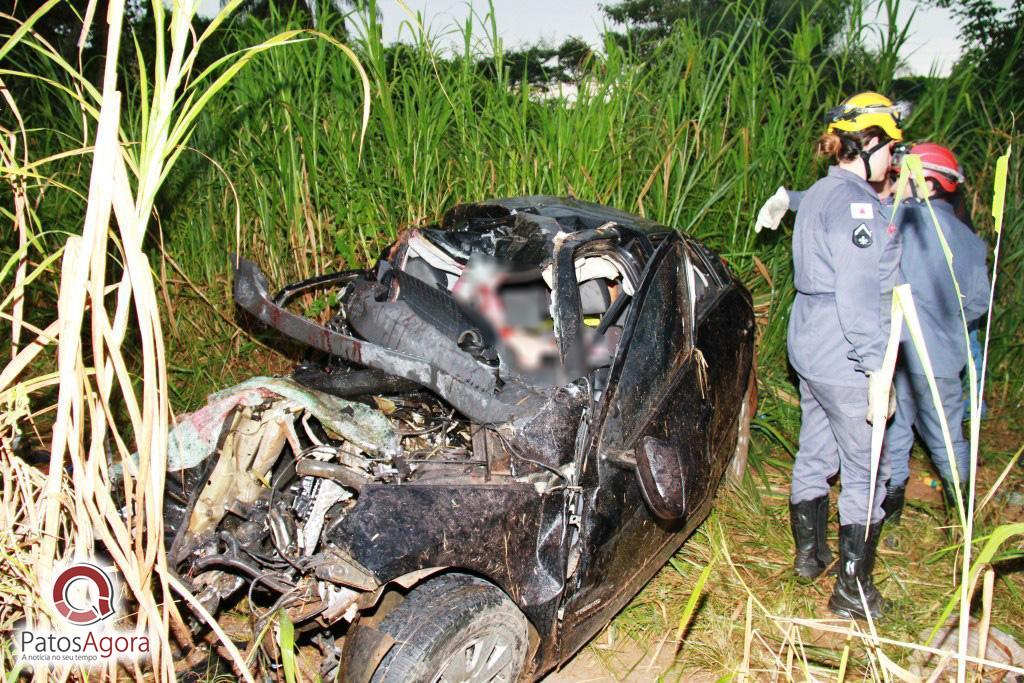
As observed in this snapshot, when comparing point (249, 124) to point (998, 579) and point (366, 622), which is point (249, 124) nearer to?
point (366, 622)

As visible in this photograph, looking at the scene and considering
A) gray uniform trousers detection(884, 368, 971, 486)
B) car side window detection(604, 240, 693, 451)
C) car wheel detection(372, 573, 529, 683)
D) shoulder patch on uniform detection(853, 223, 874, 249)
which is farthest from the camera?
gray uniform trousers detection(884, 368, 971, 486)

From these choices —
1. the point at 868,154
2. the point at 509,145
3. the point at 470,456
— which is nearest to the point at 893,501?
the point at 868,154

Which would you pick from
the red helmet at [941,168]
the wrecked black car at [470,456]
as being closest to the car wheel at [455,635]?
the wrecked black car at [470,456]

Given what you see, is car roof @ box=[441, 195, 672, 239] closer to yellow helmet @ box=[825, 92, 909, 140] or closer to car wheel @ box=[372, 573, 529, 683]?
yellow helmet @ box=[825, 92, 909, 140]

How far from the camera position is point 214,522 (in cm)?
275

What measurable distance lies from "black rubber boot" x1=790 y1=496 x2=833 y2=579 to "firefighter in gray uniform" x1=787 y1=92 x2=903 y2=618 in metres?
0.22

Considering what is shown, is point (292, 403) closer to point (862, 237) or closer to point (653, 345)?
point (653, 345)

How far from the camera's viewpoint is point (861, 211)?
11.1ft

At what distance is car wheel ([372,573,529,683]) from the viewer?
2371 mm

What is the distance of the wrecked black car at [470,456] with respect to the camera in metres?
2.47

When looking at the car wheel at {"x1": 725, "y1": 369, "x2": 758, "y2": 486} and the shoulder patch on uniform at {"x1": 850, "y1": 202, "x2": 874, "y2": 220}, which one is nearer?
the shoulder patch on uniform at {"x1": 850, "y1": 202, "x2": 874, "y2": 220}

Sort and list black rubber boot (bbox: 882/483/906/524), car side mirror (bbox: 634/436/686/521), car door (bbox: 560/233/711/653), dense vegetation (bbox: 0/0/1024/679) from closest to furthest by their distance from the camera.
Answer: car side mirror (bbox: 634/436/686/521) → car door (bbox: 560/233/711/653) → black rubber boot (bbox: 882/483/906/524) → dense vegetation (bbox: 0/0/1024/679)

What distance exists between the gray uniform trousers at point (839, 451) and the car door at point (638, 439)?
2.08ft

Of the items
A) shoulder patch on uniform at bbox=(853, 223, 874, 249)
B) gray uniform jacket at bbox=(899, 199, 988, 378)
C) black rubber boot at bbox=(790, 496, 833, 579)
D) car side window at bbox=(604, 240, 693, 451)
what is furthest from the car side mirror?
gray uniform jacket at bbox=(899, 199, 988, 378)
